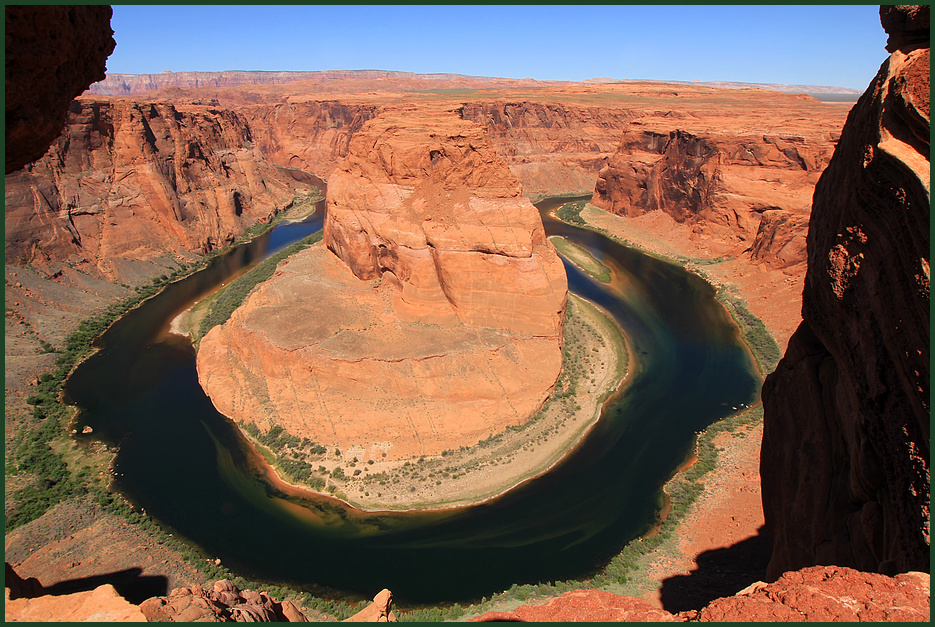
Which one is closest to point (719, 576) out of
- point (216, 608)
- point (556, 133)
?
point (216, 608)

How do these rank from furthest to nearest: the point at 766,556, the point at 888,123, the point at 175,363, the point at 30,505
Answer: the point at 175,363 → the point at 30,505 → the point at 766,556 → the point at 888,123

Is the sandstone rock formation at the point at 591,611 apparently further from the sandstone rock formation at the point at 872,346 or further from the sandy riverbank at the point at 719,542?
the sandy riverbank at the point at 719,542

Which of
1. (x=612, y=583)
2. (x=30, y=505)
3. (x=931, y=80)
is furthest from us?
(x=30, y=505)

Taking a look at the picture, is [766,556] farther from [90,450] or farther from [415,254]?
[90,450]

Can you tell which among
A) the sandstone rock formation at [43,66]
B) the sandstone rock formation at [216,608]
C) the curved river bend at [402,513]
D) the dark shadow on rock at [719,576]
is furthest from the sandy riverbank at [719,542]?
the sandstone rock formation at [43,66]

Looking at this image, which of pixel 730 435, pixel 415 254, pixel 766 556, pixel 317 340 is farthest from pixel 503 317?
pixel 766 556

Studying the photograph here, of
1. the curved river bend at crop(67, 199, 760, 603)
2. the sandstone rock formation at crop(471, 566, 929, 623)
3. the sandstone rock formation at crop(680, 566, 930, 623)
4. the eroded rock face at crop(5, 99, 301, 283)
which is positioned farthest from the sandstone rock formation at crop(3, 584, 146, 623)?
the eroded rock face at crop(5, 99, 301, 283)

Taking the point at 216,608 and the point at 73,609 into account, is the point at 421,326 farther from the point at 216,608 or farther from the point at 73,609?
the point at 73,609
